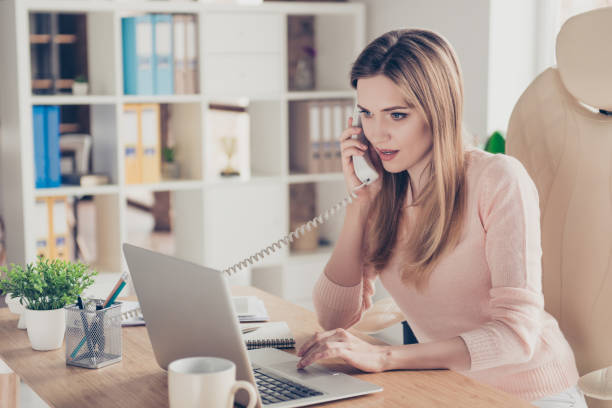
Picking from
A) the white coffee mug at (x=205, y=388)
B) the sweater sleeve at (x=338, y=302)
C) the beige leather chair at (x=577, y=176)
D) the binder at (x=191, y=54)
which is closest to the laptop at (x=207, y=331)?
the white coffee mug at (x=205, y=388)

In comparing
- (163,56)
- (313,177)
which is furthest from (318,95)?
(163,56)

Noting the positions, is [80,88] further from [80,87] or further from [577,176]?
[577,176]

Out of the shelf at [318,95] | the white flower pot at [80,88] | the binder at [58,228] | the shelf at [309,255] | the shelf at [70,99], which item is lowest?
the shelf at [309,255]

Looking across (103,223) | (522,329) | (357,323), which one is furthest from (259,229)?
(522,329)

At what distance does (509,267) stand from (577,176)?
45cm

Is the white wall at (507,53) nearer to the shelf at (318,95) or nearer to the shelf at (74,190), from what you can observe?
the shelf at (318,95)

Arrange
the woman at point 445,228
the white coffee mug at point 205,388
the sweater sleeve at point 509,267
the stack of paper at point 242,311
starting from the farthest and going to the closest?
the stack of paper at point 242,311 → the woman at point 445,228 → the sweater sleeve at point 509,267 → the white coffee mug at point 205,388

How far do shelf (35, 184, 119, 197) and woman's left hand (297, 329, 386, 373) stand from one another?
2.11 meters

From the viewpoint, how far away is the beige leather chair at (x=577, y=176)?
1829mm

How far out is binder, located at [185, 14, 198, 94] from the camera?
11.4 ft

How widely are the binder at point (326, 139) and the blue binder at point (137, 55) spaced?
0.83 m

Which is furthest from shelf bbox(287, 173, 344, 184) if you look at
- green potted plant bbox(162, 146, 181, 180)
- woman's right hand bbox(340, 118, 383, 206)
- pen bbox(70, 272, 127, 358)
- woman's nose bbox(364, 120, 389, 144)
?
pen bbox(70, 272, 127, 358)

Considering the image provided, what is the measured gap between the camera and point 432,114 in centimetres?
166

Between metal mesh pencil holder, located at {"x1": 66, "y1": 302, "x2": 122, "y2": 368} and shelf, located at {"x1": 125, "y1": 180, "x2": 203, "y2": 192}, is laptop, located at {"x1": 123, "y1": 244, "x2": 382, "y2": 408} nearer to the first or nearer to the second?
metal mesh pencil holder, located at {"x1": 66, "y1": 302, "x2": 122, "y2": 368}
